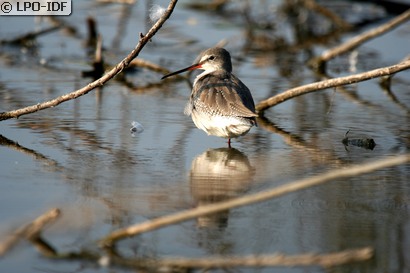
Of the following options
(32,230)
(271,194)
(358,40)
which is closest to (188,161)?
(32,230)

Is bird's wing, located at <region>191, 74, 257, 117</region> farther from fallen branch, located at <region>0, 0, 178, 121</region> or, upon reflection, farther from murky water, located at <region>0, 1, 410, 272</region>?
fallen branch, located at <region>0, 0, 178, 121</region>

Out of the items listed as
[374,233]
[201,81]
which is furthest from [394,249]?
[201,81]

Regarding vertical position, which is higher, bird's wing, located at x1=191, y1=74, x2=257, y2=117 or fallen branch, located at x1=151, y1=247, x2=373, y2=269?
bird's wing, located at x1=191, y1=74, x2=257, y2=117

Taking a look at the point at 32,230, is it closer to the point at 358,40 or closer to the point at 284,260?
the point at 284,260

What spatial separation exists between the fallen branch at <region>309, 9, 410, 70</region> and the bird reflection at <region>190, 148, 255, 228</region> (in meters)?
3.52

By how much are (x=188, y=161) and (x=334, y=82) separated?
1830 mm

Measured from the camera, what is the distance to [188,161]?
703 centimetres

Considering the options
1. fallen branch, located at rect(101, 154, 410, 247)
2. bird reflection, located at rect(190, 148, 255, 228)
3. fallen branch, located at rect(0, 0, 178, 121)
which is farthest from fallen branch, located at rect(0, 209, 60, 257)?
fallen branch, located at rect(0, 0, 178, 121)

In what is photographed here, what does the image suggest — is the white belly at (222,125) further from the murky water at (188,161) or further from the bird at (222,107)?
the murky water at (188,161)

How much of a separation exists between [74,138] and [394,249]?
3.53 metres

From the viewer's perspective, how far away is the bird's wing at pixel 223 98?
753cm

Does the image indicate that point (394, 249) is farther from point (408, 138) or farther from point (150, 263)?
point (408, 138)

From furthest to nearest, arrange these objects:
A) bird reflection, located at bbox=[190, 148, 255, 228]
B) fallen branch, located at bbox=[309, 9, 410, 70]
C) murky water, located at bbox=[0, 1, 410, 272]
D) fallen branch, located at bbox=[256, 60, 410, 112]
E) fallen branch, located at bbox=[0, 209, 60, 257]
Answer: fallen branch, located at bbox=[309, 9, 410, 70] < fallen branch, located at bbox=[256, 60, 410, 112] < bird reflection, located at bbox=[190, 148, 255, 228] < murky water, located at bbox=[0, 1, 410, 272] < fallen branch, located at bbox=[0, 209, 60, 257]

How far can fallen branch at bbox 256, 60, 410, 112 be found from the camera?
297 inches
